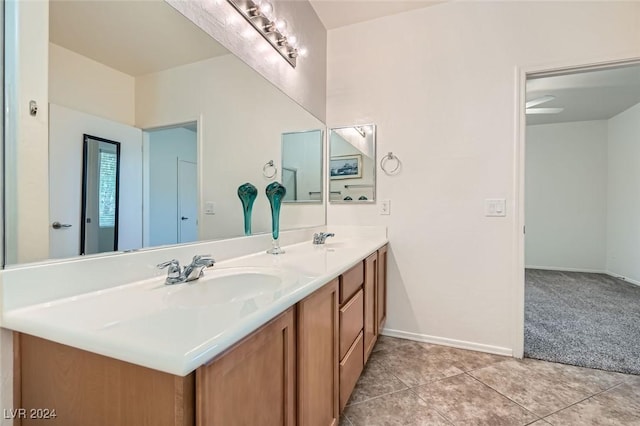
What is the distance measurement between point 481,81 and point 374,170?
951mm

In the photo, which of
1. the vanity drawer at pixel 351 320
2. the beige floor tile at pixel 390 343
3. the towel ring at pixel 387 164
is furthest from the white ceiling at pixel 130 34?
the beige floor tile at pixel 390 343

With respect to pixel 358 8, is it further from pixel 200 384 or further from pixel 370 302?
pixel 200 384

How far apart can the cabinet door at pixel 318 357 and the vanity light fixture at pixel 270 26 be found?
1402 mm

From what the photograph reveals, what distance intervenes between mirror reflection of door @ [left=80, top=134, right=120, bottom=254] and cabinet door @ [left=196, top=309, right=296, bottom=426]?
1.92 feet

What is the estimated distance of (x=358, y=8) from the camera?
213cm

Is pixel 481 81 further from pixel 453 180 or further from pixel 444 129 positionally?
pixel 453 180

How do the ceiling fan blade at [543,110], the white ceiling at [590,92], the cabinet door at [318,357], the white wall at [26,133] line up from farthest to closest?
the ceiling fan blade at [543,110] → the white ceiling at [590,92] → the cabinet door at [318,357] → the white wall at [26,133]

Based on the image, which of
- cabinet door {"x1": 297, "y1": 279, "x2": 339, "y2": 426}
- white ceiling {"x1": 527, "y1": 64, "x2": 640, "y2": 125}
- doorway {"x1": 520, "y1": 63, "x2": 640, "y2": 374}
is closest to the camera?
cabinet door {"x1": 297, "y1": 279, "x2": 339, "y2": 426}

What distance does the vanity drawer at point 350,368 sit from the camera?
4.10 feet

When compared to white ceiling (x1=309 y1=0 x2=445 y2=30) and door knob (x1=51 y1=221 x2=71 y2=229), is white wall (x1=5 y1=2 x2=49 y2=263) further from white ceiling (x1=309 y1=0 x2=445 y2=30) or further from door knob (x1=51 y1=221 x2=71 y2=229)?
white ceiling (x1=309 y1=0 x2=445 y2=30)

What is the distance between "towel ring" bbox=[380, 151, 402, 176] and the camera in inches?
86.6

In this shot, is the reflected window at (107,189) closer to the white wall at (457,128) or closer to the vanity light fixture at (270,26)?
the vanity light fixture at (270,26)

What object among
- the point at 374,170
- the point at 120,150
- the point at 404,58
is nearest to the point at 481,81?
the point at 404,58

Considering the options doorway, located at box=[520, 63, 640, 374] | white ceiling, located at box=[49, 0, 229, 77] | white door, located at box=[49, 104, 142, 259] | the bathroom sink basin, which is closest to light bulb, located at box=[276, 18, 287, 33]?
white ceiling, located at box=[49, 0, 229, 77]
